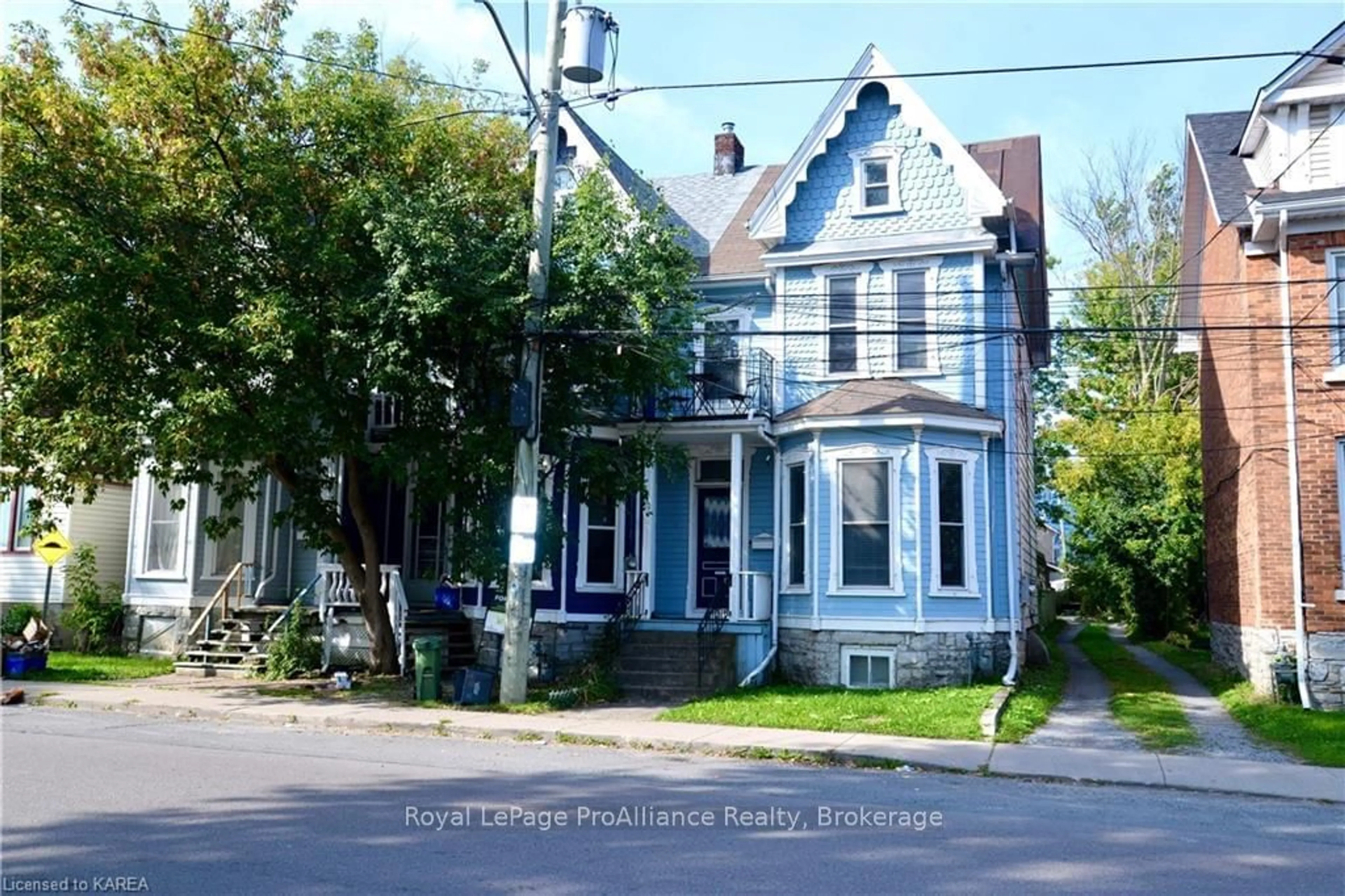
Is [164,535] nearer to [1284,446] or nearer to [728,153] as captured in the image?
[728,153]

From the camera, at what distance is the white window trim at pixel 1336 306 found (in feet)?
51.5

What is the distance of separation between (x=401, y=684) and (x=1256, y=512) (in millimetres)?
13606

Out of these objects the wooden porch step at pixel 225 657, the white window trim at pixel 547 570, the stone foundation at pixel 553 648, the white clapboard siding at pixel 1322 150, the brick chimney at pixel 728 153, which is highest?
the brick chimney at pixel 728 153

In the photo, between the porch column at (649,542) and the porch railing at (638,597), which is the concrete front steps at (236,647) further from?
the porch column at (649,542)

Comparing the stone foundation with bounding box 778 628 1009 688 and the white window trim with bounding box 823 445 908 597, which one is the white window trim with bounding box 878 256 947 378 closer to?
the white window trim with bounding box 823 445 908 597

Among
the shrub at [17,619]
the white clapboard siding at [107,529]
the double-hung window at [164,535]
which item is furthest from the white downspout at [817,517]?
the shrub at [17,619]

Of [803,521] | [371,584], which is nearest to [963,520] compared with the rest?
[803,521]

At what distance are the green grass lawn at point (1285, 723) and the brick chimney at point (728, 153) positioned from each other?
1436 cm

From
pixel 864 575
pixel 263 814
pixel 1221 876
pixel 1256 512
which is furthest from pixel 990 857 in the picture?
pixel 1256 512

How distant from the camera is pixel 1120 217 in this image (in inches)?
1495

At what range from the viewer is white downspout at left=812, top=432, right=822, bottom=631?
1752 centimetres

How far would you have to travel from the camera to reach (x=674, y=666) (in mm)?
16828

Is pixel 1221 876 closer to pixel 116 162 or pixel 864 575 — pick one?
pixel 864 575

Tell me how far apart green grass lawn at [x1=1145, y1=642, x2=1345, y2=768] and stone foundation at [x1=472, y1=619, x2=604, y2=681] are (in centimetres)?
974
